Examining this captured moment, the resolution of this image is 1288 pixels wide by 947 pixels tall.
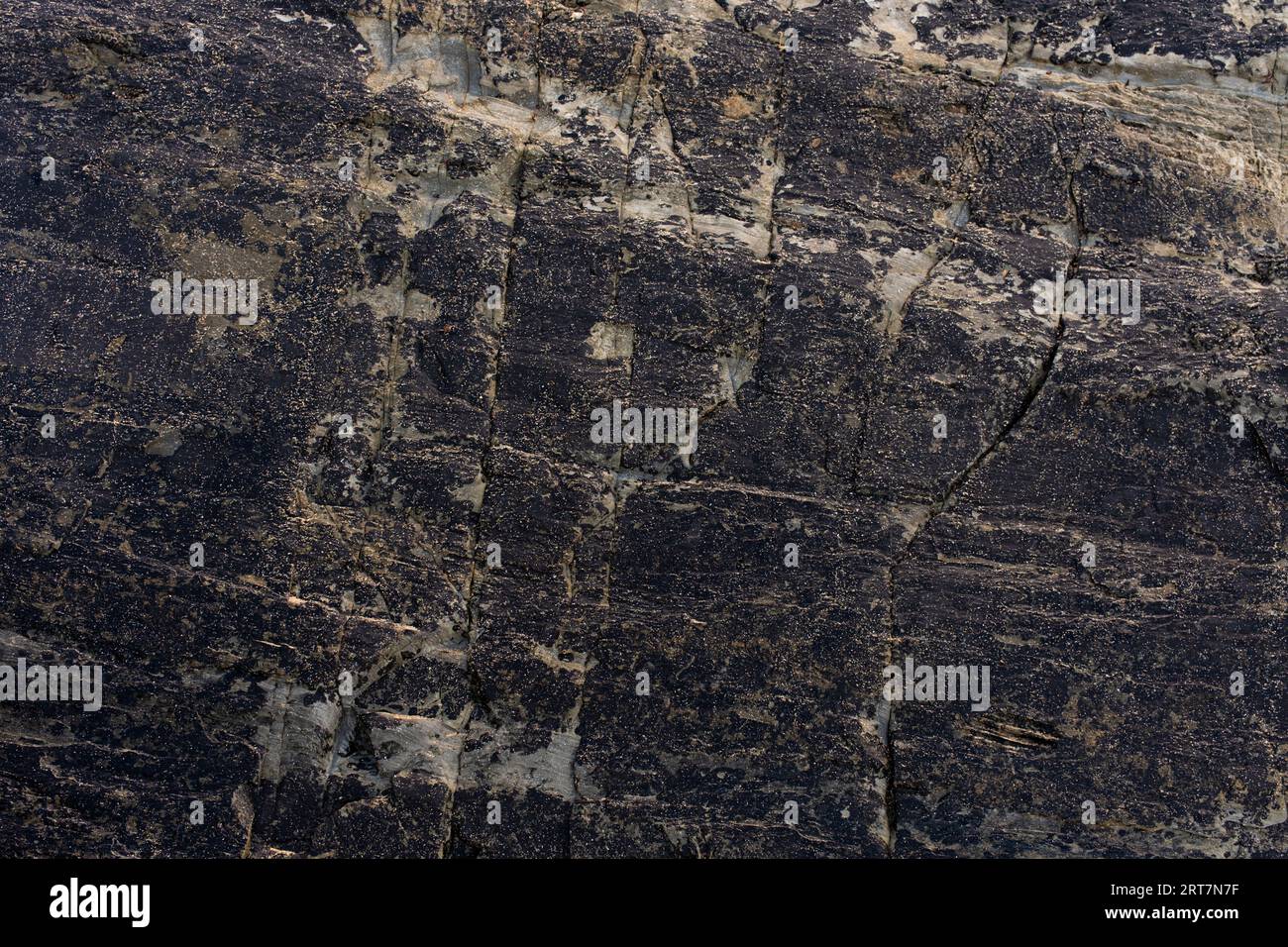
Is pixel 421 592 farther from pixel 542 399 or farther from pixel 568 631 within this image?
pixel 542 399

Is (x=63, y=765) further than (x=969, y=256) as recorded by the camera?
No

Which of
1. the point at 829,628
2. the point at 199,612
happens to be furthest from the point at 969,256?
the point at 199,612

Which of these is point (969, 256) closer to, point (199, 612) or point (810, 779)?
point (810, 779)

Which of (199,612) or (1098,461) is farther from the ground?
(1098,461)

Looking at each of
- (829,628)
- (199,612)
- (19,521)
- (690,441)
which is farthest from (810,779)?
(19,521)

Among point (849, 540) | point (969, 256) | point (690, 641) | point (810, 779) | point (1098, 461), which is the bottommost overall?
point (810, 779)

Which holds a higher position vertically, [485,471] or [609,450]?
[609,450]
